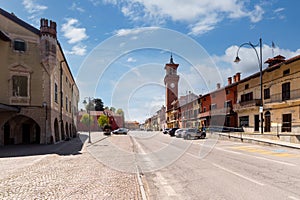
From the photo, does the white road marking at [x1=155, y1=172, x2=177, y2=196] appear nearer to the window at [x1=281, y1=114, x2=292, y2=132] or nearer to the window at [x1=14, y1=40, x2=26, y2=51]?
the window at [x1=14, y1=40, x2=26, y2=51]

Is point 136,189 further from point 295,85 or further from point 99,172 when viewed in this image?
point 295,85

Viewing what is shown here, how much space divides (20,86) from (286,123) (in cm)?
2884

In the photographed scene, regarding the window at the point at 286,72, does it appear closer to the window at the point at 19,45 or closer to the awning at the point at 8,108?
the window at the point at 19,45

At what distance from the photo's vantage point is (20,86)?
2698 cm

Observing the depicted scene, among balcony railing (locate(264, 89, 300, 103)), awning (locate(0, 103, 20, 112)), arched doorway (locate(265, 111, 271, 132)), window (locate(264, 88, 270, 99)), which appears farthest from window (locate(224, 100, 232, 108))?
awning (locate(0, 103, 20, 112))

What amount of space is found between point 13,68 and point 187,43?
20.3 meters

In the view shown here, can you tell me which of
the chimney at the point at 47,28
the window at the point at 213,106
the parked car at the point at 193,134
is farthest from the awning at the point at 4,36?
the window at the point at 213,106

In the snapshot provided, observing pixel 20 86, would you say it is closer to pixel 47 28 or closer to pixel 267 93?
pixel 47 28

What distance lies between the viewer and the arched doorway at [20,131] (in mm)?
27781

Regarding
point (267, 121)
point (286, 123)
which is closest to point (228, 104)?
point (267, 121)

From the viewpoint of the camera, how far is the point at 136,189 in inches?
314

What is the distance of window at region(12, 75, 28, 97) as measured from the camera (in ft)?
87.6

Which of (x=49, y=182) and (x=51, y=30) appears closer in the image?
(x=49, y=182)

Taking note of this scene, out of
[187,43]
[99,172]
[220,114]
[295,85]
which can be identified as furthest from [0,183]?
[220,114]
